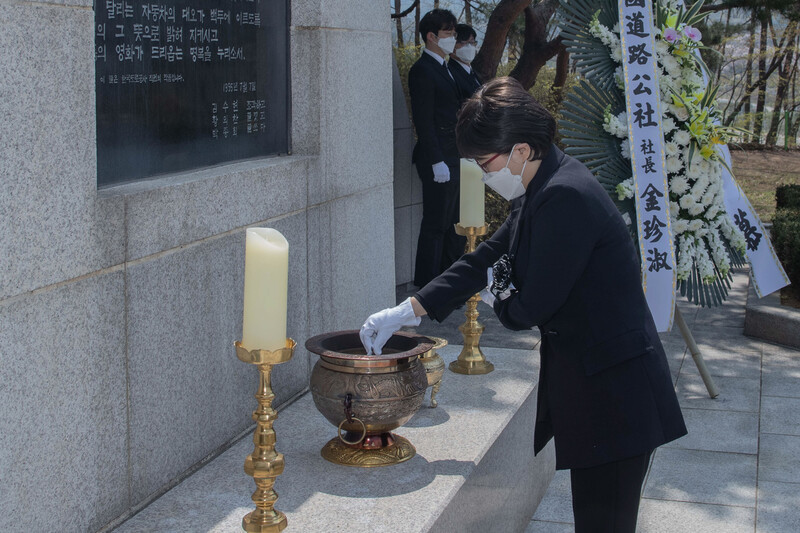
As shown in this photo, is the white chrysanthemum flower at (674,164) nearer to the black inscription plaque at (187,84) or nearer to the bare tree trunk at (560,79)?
the black inscription plaque at (187,84)

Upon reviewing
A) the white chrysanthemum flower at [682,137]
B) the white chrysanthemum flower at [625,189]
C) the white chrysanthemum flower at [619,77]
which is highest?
the white chrysanthemum flower at [619,77]

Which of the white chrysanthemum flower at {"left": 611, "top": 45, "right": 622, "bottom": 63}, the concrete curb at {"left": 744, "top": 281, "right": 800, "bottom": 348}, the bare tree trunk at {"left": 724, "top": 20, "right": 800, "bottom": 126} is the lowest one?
the concrete curb at {"left": 744, "top": 281, "right": 800, "bottom": 348}

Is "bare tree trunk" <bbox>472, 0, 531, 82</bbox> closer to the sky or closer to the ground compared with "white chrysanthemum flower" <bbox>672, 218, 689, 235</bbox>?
closer to the sky

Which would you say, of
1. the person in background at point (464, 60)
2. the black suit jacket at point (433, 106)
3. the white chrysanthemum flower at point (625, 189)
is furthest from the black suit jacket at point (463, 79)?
the white chrysanthemum flower at point (625, 189)

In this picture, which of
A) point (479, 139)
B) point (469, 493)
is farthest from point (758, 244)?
point (479, 139)

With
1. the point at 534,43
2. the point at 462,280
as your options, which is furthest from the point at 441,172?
the point at 462,280

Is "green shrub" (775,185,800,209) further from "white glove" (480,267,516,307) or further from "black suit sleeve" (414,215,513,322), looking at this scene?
"white glove" (480,267,516,307)

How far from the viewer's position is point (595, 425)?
9.37ft

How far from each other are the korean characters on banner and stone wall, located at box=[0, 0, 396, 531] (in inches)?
79.5

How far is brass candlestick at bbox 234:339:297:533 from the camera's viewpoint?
8.73 ft

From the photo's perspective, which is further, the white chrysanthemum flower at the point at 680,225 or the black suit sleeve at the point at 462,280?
the white chrysanthemum flower at the point at 680,225

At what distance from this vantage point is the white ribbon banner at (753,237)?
612cm

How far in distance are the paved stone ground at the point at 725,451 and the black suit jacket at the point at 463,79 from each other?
182cm

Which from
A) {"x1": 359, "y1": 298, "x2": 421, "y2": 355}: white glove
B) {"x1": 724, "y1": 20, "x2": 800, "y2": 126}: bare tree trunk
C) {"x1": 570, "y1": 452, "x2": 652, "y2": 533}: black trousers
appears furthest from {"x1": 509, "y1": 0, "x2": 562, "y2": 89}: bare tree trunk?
{"x1": 724, "y1": 20, "x2": 800, "y2": 126}: bare tree trunk
